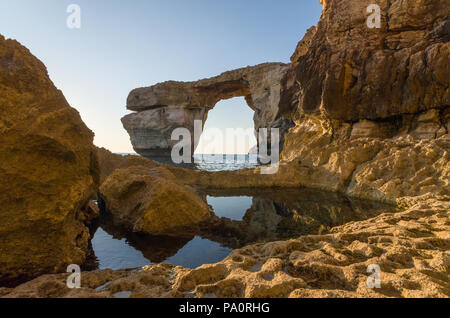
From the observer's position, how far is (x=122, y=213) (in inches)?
197

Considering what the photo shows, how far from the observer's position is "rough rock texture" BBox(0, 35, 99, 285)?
2.42 m

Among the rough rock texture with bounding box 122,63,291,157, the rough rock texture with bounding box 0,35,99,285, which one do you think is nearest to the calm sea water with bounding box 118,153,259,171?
the rough rock texture with bounding box 122,63,291,157

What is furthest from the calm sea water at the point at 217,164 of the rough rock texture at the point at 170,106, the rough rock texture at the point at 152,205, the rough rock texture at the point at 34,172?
the rough rock texture at the point at 34,172

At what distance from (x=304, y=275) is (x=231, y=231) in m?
2.70

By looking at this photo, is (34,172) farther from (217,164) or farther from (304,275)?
(217,164)

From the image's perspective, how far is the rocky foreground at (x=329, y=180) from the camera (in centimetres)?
197

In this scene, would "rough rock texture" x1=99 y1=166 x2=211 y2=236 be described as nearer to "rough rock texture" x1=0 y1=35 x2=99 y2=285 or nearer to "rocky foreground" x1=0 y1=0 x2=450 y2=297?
"rocky foreground" x1=0 y1=0 x2=450 y2=297

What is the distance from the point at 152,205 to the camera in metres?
4.43

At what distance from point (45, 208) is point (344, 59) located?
13.3 metres

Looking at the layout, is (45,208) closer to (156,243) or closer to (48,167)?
(48,167)

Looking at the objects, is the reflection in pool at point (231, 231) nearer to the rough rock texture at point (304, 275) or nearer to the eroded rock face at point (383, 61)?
the rough rock texture at point (304, 275)

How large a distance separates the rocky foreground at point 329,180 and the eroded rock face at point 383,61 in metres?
0.05

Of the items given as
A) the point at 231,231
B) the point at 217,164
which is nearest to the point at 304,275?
the point at 231,231
